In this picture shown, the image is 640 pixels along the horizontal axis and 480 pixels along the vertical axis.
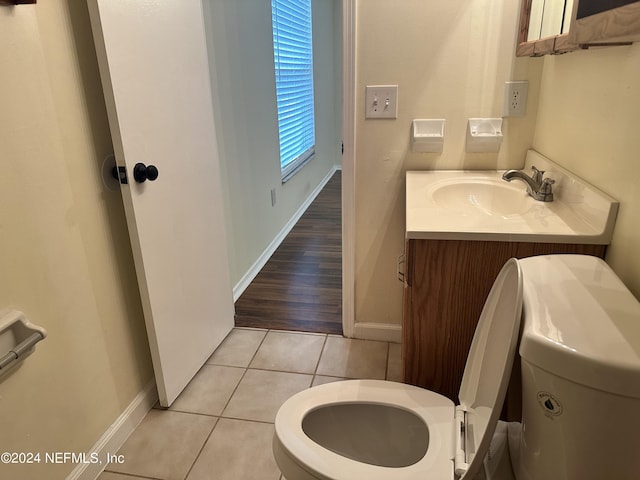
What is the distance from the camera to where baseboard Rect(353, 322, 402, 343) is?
222cm

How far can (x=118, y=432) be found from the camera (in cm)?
163

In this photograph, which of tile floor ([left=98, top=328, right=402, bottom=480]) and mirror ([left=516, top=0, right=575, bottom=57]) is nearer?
mirror ([left=516, top=0, right=575, bottom=57])

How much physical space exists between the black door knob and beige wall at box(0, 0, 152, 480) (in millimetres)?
116

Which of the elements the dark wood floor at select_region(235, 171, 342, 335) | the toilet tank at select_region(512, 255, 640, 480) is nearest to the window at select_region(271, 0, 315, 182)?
the dark wood floor at select_region(235, 171, 342, 335)

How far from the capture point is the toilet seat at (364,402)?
3.19 ft

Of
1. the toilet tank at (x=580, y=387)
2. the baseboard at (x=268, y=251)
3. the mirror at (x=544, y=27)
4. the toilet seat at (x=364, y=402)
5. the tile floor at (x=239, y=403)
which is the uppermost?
the mirror at (x=544, y=27)

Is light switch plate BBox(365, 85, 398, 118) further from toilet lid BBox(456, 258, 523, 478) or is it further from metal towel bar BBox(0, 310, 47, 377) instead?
metal towel bar BBox(0, 310, 47, 377)

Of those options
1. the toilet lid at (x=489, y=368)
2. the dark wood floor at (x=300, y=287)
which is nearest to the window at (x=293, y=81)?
the dark wood floor at (x=300, y=287)

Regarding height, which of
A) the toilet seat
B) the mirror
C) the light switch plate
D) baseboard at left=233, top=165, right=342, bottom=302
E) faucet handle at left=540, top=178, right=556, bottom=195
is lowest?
baseboard at left=233, top=165, right=342, bottom=302

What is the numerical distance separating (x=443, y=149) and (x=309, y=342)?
112 cm

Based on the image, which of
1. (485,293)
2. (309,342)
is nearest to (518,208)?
(485,293)

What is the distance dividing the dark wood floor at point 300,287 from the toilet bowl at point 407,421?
1.06 meters

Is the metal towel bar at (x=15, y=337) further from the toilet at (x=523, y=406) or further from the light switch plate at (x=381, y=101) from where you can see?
the light switch plate at (x=381, y=101)

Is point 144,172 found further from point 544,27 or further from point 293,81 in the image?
point 293,81
